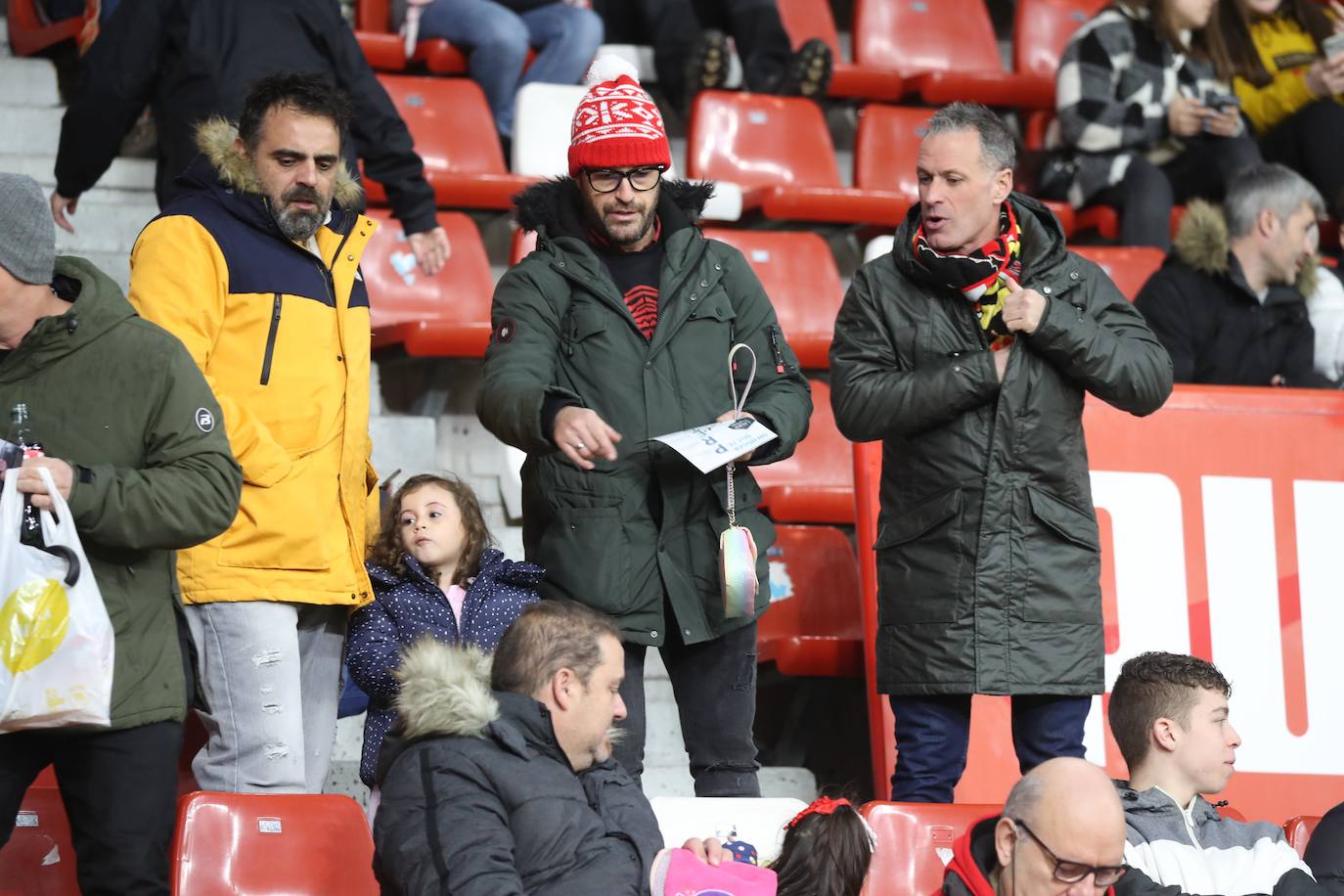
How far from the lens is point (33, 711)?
8.79 feet

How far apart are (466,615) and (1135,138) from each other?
12.1 feet

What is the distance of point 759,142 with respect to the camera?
20.9 feet

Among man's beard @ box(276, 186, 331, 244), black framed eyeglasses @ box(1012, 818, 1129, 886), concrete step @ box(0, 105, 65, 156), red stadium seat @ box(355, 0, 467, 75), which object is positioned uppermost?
red stadium seat @ box(355, 0, 467, 75)

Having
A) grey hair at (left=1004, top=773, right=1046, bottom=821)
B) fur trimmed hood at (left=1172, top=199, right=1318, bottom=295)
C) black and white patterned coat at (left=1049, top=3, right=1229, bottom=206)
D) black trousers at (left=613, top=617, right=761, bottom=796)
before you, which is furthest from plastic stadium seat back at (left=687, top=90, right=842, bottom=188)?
grey hair at (left=1004, top=773, right=1046, bottom=821)

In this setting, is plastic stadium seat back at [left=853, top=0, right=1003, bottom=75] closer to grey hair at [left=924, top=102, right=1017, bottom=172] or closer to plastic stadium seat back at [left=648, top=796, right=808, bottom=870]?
grey hair at [left=924, top=102, right=1017, bottom=172]

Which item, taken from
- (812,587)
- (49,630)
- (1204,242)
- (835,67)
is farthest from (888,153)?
(49,630)

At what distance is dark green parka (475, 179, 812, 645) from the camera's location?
342cm

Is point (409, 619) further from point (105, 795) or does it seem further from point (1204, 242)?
point (1204, 242)

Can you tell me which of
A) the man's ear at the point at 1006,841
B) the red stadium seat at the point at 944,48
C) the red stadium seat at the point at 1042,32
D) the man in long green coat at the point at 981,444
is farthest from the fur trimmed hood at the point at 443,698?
the red stadium seat at the point at 1042,32

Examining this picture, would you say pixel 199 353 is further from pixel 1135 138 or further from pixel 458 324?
pixel 1135 138

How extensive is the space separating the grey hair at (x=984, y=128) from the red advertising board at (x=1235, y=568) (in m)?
0.98

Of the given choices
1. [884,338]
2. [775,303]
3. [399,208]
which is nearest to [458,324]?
[399,208]

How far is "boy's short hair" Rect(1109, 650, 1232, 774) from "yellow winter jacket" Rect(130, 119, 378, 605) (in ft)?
4.66

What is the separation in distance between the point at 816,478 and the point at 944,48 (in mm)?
2569
